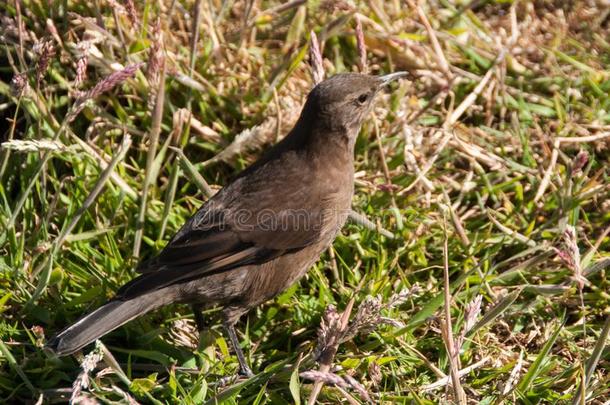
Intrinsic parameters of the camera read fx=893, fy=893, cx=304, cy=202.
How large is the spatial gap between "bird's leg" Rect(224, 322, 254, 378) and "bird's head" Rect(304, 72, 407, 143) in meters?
1.27

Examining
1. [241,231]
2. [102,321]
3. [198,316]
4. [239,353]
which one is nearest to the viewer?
[102,321]

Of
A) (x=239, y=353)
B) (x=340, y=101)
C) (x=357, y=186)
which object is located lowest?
(x=239, y=353)

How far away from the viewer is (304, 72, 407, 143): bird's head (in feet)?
17.0

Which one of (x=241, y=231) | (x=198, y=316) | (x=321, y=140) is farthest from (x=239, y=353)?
(x=321, y=140)

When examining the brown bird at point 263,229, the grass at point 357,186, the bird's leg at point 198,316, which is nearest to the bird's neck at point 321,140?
the brown bird at point 263,229

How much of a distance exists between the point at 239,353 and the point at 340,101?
156 centimetres

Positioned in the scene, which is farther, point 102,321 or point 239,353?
point 239,353

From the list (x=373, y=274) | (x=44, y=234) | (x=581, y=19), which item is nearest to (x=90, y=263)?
(x=44, y=234)

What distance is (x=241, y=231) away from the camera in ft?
16.0

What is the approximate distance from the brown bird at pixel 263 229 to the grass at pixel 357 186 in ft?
0.72

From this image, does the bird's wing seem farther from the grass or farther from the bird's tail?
the grass

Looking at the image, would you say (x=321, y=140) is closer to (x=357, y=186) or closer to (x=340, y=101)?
(x=340, y=101)

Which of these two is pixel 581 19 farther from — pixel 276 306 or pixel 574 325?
pixel 276 306

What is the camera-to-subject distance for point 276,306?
17.0 ft
